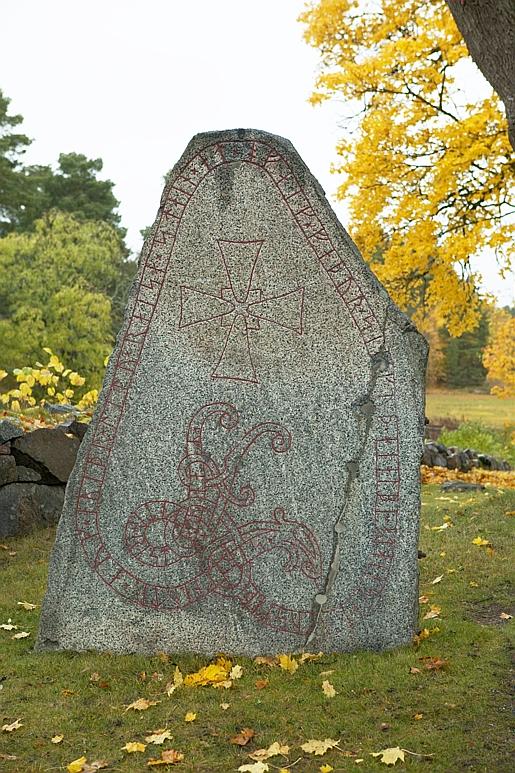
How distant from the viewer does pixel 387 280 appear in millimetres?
12375

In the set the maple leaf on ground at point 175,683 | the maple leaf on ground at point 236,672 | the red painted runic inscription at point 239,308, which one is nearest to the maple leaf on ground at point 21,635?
the maple leaf on ground at point 175,683

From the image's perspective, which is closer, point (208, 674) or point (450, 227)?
point (208, 674)

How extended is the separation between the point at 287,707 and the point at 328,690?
0.74 ft

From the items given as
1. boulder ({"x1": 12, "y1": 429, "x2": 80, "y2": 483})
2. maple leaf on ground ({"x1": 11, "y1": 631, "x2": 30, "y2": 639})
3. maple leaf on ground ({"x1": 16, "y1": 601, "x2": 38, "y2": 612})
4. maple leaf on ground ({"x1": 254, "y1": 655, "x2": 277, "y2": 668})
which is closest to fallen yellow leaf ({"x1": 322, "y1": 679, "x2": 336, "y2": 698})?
maple leaf on ground ({"x1": 254, "y1": 655, "x2": 277, "y2": 668})

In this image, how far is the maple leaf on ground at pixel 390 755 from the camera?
10.6 feet

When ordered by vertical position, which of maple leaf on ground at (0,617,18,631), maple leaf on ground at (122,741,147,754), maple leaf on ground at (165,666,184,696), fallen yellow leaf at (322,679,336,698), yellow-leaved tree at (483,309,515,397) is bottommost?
maple leaf on ground at (0,617,18,631)

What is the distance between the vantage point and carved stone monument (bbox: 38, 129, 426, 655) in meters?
4.30

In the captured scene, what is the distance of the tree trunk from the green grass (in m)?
3.65

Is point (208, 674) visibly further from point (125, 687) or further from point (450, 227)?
point (450, 227)

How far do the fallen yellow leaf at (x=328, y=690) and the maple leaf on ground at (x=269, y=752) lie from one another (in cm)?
49

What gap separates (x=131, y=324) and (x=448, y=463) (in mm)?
Result: 8106

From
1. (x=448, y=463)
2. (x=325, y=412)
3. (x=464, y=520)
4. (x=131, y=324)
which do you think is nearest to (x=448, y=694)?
Answer: (x=325, y=412)

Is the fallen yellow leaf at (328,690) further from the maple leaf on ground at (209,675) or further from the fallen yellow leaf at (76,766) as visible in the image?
the fallen yellow leaf at (76,766)

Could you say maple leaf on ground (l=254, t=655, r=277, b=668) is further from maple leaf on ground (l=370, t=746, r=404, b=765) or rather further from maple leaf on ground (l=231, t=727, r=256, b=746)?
maple leaf on ground (l=370, t=746, r=404, b=765)
